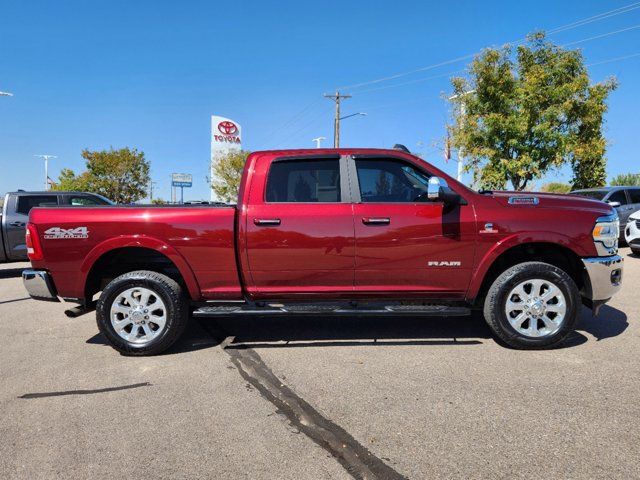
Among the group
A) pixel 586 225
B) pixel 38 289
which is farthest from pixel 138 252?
pixel 586 225

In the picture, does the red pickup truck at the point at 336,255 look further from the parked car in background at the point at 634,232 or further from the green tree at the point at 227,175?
the green tree at the point at 227,175

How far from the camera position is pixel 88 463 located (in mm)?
2500

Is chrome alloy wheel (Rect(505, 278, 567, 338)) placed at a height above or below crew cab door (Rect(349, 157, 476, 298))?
below

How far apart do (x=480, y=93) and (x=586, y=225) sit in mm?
13646

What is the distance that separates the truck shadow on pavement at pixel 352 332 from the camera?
14.8 ft

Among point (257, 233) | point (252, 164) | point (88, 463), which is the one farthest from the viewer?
point (252, 164)

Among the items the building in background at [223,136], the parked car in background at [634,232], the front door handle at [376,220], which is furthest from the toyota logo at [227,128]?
the front door handle at [376,220]

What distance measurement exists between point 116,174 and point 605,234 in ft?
140

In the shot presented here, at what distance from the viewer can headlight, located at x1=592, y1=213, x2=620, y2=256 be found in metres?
4.17

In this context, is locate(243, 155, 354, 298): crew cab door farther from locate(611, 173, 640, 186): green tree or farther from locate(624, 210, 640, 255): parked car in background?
locate(611, 173, 640, 186): green tree

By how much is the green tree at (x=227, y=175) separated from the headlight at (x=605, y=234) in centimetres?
4044

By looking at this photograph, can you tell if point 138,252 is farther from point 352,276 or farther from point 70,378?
point 352,276

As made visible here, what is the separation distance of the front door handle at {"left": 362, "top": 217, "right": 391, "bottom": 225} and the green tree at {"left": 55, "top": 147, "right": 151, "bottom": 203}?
41021mm

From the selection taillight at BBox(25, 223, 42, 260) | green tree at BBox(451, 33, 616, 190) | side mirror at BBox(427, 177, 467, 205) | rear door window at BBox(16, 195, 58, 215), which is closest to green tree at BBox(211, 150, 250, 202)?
green tree at BBox(451, 33, 616, 190)
